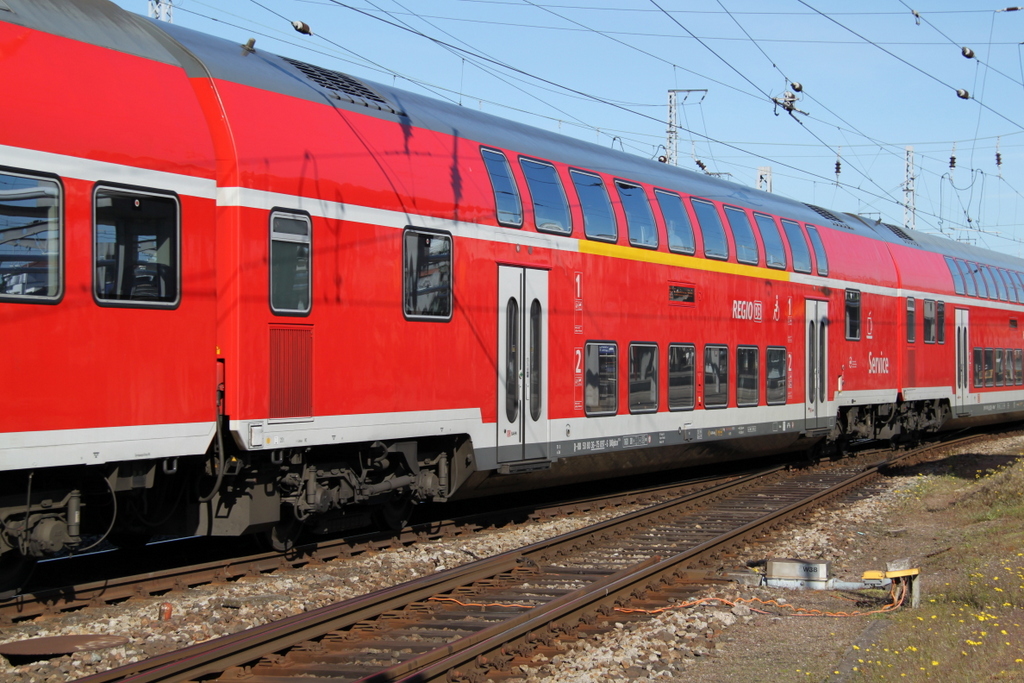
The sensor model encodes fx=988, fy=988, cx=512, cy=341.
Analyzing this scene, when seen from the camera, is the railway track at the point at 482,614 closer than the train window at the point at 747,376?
Yes

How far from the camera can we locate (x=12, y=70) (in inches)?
249

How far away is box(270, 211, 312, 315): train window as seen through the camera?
7.84 m

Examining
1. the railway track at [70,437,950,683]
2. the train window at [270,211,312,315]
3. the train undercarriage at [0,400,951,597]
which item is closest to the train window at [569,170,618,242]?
the train undercarriage at [0,400,951,597]

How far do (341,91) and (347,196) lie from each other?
1.29 meters

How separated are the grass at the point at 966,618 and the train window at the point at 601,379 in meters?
3.84

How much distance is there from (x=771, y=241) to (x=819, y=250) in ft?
6.01

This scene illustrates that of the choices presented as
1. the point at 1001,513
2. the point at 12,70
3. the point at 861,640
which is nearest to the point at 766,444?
the point at 1001,513

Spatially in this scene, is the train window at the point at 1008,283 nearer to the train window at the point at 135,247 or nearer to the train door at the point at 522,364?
the train door at the point at 522,364

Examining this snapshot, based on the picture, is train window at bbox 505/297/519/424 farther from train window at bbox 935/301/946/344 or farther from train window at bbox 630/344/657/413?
train window at bbox 935/301/946/344

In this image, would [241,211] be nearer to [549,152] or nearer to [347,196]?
[347,196]

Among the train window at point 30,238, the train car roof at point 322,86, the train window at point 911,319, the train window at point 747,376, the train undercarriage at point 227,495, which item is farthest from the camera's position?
the train window at point 911,319

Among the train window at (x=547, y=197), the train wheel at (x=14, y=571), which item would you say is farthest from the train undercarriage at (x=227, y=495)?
the train window at (x=547, y=197)

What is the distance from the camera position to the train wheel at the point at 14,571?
22.5ft

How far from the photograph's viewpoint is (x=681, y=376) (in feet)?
43.1
